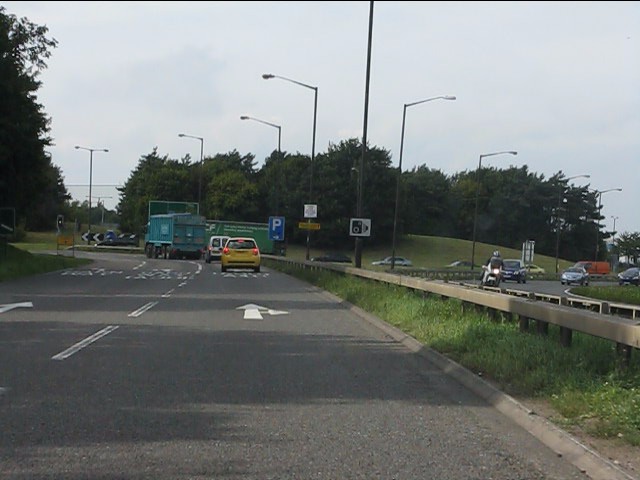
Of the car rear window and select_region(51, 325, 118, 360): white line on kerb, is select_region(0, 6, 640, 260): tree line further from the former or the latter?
select_region(51, 325, 118, 360): white line on kerb

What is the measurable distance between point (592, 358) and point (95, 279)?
90.6ft

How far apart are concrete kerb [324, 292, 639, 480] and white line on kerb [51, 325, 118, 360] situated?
5.21 metres

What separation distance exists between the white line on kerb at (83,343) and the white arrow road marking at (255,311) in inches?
151

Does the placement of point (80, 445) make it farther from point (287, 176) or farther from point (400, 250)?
point (287, 176)

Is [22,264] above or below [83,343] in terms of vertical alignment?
below

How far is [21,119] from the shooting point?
128 feet

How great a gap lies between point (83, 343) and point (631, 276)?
841 inches

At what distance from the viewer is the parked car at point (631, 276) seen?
2979cm

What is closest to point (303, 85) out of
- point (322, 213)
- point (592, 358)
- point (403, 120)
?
point (403, 120)

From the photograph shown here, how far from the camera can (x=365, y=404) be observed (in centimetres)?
983

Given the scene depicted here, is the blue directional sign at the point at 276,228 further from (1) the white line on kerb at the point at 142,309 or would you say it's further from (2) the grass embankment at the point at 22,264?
(1) the white line on kerb at the point at 142,309

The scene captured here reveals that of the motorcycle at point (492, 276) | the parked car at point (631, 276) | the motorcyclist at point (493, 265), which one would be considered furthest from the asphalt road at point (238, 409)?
the parked car at point (631, 276)

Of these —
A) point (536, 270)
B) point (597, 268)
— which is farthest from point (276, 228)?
point (597, 268)

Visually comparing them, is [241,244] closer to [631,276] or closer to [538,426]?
[631,276]
